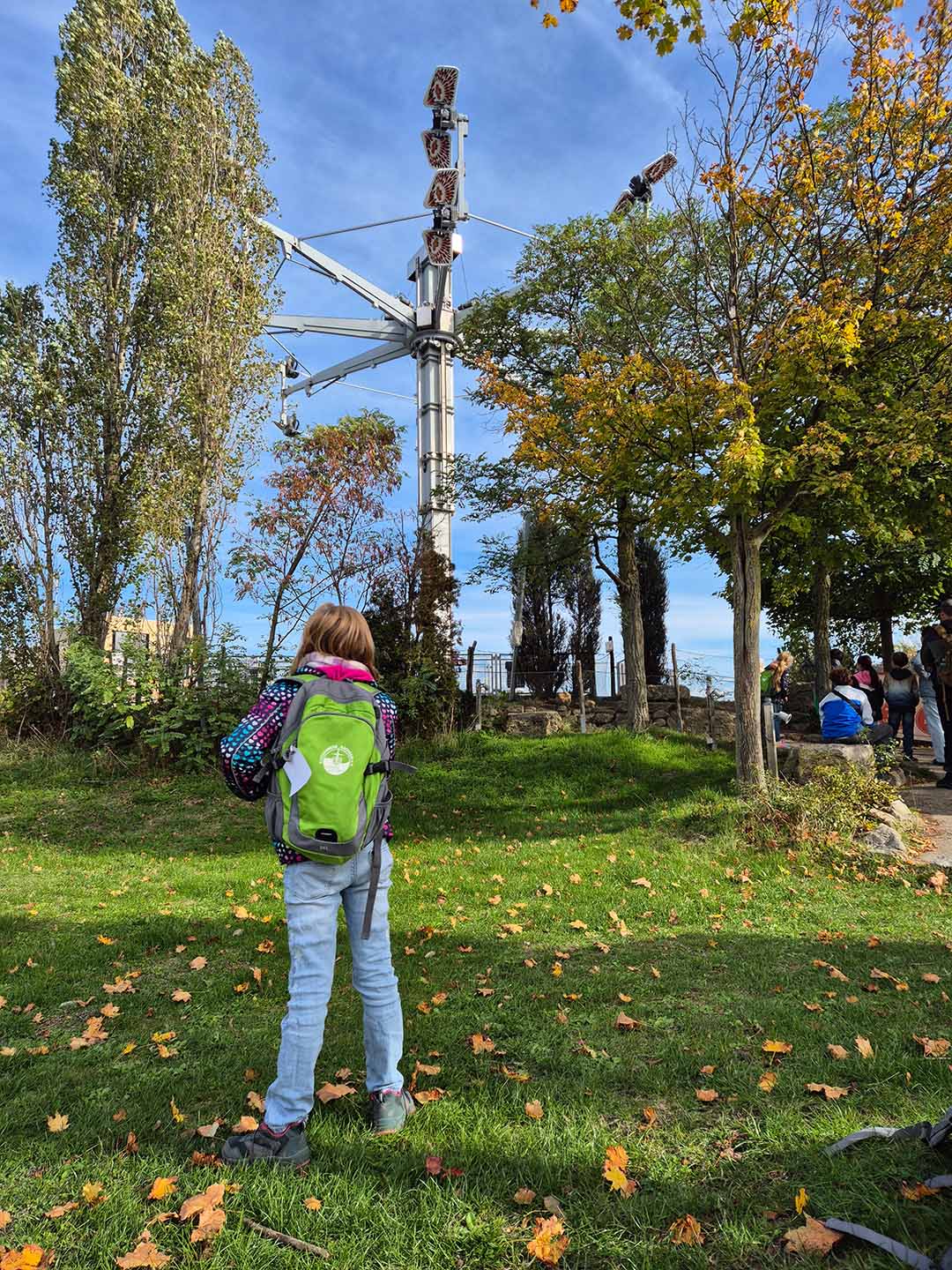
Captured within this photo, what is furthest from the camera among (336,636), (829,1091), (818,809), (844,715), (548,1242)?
(844,715)

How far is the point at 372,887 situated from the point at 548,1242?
120 cm

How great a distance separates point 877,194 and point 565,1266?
10261 mm

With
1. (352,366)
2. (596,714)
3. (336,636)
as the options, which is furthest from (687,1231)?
(352,366)

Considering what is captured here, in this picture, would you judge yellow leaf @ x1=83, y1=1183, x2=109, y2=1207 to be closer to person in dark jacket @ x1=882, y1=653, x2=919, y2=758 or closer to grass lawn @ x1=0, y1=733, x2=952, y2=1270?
grass lawn @ x1=0, y1=733, x2=952, y2=1270

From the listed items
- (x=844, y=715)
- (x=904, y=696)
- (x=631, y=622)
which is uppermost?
(x=631, y=622)

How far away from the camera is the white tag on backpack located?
2.66m

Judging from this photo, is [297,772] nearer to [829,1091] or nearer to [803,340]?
[829,1091]

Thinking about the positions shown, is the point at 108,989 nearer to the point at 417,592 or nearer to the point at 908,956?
the point at 908,956

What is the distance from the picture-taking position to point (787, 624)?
28625mm

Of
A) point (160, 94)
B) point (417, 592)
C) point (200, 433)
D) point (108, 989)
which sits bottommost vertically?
point (108, 989)

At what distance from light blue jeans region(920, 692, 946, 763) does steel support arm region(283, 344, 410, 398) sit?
17.7 metres

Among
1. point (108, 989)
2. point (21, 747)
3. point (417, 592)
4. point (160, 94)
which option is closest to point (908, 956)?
point (108, 989)

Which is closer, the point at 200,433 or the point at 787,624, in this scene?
the point at 200,433

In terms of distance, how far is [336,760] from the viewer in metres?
2.70
